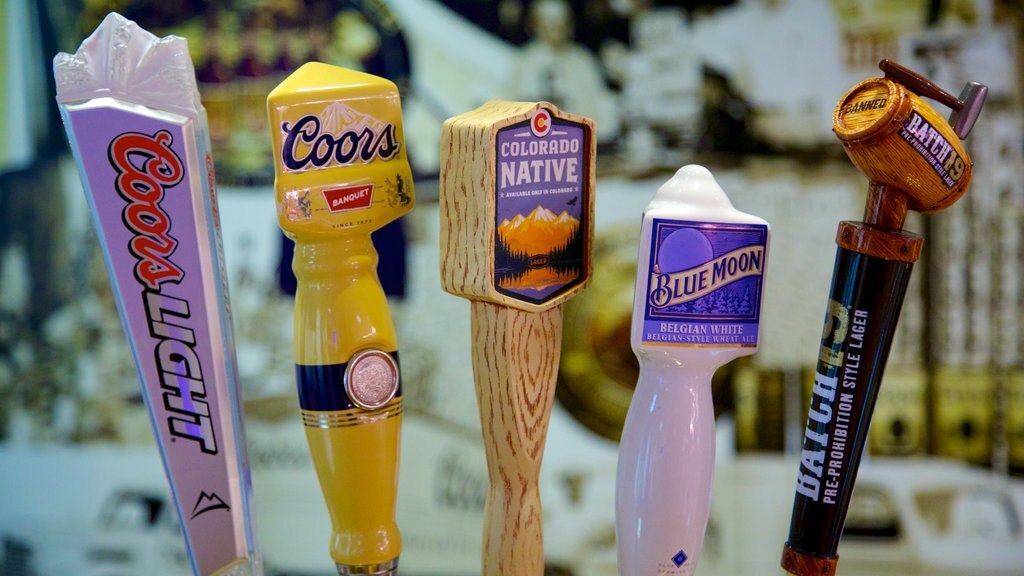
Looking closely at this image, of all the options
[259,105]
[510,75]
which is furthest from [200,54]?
[510,75]

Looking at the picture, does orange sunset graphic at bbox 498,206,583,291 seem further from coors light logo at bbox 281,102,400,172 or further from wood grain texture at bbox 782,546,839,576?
wood grain texture at bbox 782,546,839,576

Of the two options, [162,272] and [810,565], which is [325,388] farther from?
[810,565]

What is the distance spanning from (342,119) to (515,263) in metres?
0.19

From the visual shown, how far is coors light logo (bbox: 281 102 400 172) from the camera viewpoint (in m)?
0.81

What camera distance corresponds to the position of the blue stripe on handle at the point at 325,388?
84 centimetres

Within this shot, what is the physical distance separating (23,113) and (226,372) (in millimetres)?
1286

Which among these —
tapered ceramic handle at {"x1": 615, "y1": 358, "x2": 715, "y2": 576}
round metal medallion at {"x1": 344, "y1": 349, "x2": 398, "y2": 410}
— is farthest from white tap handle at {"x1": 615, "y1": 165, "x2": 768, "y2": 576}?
round metal medallion at {"x1": 344, "y1": 349, "x2": 398, "y2": 410}

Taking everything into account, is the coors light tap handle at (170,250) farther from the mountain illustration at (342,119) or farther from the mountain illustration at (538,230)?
the mountain illustration at (538,230)

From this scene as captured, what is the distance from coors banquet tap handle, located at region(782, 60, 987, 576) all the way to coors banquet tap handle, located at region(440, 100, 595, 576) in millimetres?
220

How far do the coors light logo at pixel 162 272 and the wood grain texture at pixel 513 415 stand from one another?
24 centimetres

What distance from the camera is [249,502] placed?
88 centimetres

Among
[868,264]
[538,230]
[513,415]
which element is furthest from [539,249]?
[868,264]

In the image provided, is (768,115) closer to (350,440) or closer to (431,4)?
(431,4)

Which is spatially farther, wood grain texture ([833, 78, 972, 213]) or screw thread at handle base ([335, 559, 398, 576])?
screw thread at handle base ([335, 559, 398, 576])
